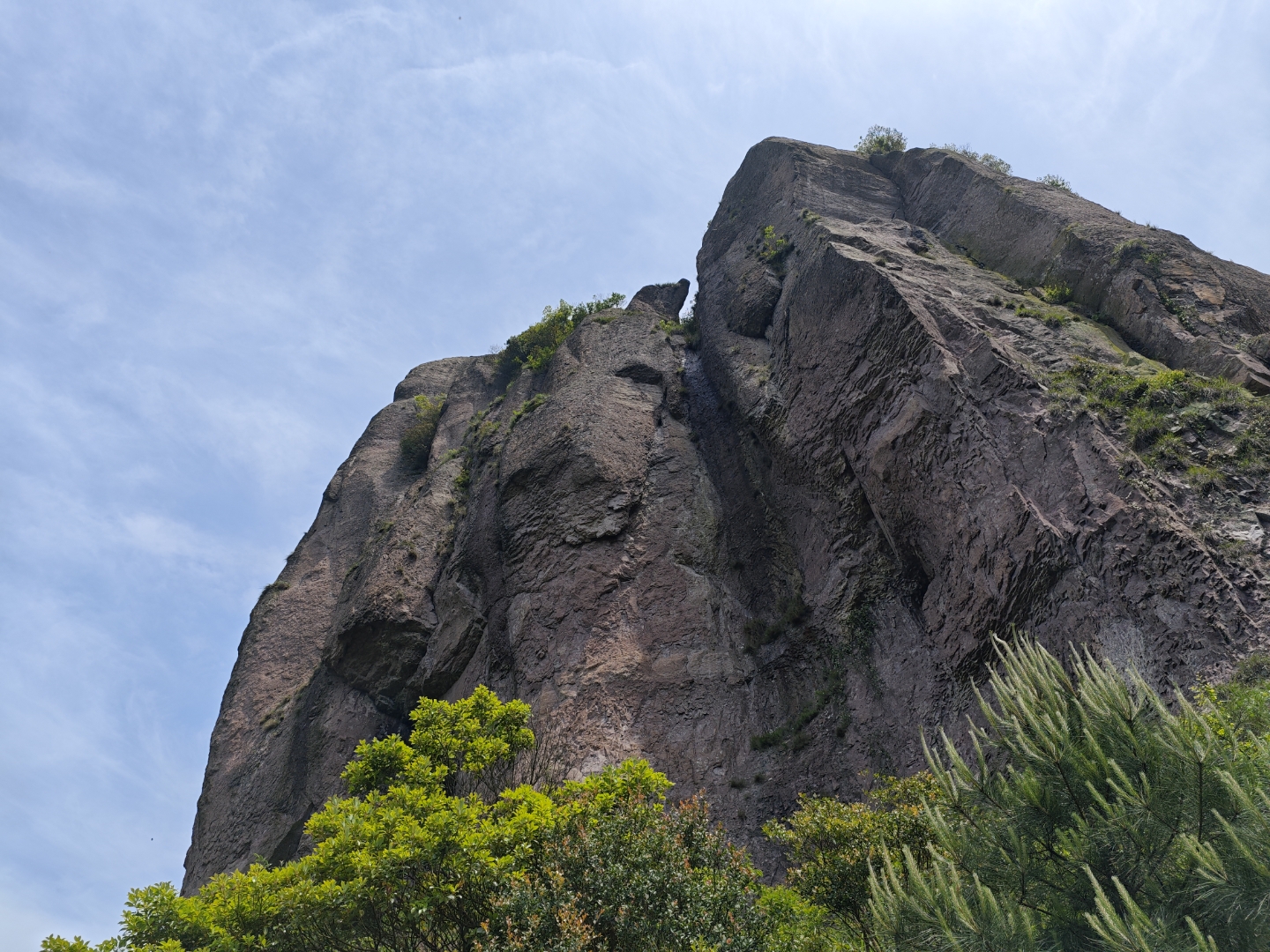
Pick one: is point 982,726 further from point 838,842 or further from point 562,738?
point 562,738

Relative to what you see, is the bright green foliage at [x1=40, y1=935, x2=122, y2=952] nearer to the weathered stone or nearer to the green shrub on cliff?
the green shrub on cliff

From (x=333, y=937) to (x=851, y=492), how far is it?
17759mm

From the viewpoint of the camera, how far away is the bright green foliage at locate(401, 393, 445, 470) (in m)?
43.8

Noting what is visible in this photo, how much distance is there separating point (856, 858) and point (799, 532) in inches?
537

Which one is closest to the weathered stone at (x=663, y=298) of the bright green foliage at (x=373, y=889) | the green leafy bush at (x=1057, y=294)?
the green leafy bush at (x=1057, y=294)

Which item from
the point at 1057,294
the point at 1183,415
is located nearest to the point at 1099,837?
→ the point at 1183,415

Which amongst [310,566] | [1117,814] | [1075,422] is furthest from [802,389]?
[310,566]

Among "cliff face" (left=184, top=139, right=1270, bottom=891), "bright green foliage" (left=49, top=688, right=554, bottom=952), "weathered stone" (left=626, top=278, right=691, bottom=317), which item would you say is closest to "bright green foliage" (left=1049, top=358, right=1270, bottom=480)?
"cliff face" (left=184, top=139, right=1270, bottom=891)

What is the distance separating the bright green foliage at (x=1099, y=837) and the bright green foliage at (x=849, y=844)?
3725 mm

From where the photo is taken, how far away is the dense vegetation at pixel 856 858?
9.14 meters

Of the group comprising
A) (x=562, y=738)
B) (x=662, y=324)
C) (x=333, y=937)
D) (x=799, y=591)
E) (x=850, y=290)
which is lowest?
(x=333, y=937)

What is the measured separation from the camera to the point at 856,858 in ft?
49.7

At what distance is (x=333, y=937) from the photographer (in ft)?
46.8

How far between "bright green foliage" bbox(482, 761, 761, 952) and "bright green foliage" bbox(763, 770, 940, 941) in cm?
141
